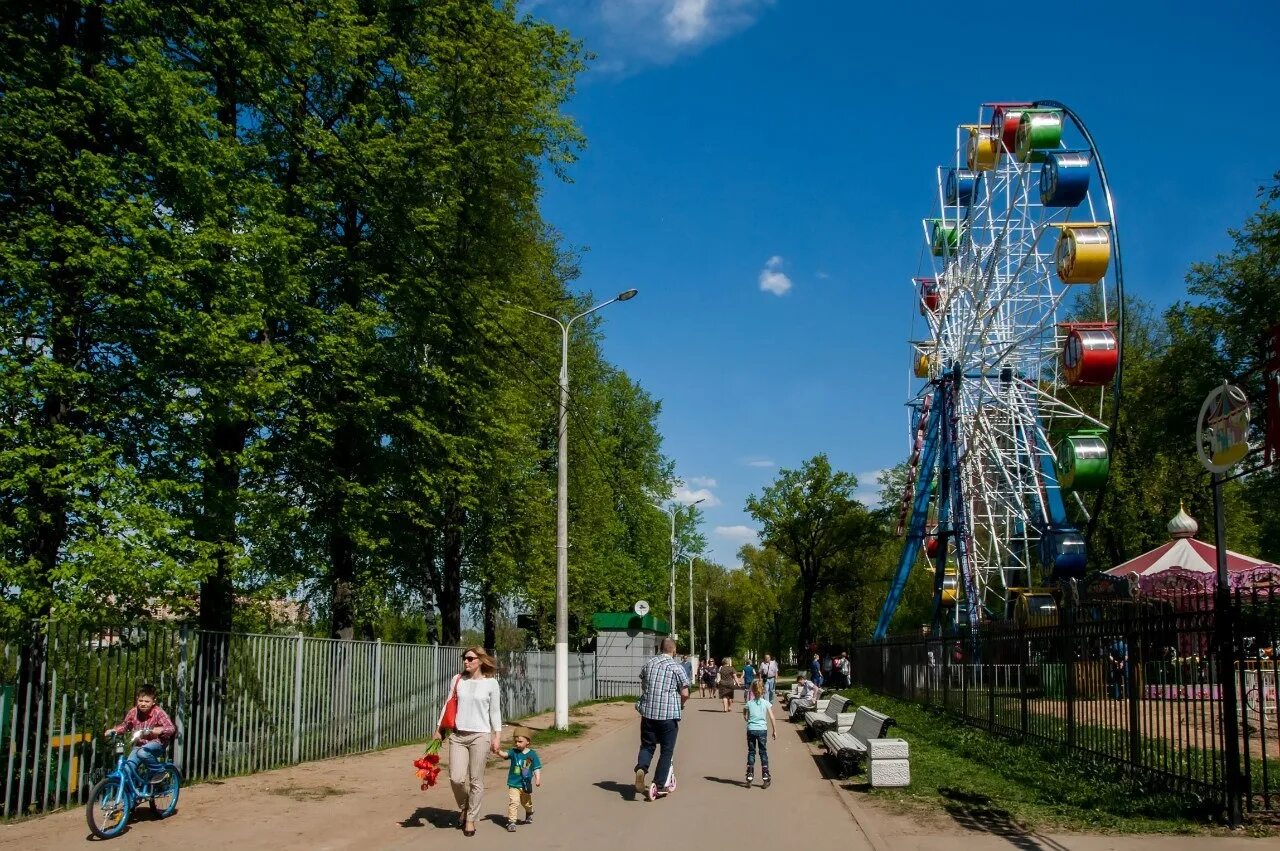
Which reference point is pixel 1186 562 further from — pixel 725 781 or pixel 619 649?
pixel 619 649

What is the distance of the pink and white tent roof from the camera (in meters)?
26.7

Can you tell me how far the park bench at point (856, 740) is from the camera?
14.6 m

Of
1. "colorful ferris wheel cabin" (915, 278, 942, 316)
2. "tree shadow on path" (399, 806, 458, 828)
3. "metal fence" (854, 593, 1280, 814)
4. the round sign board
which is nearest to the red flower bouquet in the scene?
"tree shadow on path" (399, 806, 458, 828)

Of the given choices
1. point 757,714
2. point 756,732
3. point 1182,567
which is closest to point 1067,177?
point 1182,567

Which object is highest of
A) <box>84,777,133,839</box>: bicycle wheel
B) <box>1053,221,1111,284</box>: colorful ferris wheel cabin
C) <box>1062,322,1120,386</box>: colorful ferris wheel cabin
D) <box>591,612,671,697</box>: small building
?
<box>1053,221,1111,284</box>: colorful ferris wheel cabin

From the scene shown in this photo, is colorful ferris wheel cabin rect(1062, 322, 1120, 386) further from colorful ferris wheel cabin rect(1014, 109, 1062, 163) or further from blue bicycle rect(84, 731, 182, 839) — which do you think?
blue bicycle rect(84, 731, 182, 839)

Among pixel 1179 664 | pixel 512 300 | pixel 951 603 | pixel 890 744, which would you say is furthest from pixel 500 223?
pixel 951 603

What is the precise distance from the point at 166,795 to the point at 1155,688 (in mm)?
10403

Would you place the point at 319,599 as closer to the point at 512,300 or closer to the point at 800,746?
the point at 512,300

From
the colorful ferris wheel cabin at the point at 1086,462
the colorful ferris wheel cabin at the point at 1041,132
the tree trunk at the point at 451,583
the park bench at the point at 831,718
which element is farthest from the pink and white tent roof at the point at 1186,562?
the tree trunk at the point at 451,583

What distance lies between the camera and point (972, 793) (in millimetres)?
12195

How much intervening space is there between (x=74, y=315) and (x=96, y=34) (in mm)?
4553

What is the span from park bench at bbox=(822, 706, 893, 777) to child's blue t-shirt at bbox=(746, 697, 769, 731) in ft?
4.49

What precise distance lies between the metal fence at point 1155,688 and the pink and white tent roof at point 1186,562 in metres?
7.83
